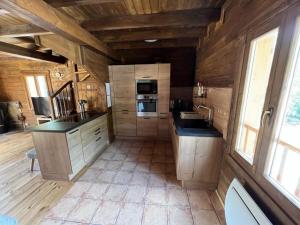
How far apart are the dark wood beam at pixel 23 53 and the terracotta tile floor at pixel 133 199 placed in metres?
2.94

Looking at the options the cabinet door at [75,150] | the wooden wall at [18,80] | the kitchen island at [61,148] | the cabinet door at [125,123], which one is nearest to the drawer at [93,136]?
the kitchen island at [61,148]

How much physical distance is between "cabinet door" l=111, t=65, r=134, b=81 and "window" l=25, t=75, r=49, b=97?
2912 millimetres

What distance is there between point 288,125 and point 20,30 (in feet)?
11.4

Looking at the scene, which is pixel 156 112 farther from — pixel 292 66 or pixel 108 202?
pixel 292 66

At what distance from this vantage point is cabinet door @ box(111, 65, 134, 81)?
343 cm

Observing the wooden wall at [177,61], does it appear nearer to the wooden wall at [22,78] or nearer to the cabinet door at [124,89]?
the cabinet door at [124,89]

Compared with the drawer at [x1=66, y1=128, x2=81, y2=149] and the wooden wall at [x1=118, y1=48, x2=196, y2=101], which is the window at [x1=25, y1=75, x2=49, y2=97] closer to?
the wooden wall at [x1=118, y1=48, x2=196, y2=101]

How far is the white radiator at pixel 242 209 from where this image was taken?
0.96 metres

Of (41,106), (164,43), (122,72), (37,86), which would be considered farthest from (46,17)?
(37,86)

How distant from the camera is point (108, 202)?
1.83 meters

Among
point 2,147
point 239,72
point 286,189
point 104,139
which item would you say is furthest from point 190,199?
point 2,147

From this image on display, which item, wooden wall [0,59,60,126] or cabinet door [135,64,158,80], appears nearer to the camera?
cabinet door [135,64,158,80]

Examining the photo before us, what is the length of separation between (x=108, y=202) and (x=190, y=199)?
3.65 ft

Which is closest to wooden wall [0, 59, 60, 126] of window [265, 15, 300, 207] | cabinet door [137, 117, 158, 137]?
cabinet door [137, 117, 158, 137]
